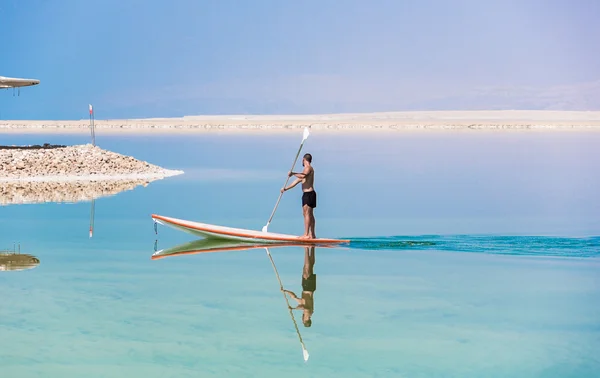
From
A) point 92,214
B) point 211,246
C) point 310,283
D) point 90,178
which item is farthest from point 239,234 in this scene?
point 90,178

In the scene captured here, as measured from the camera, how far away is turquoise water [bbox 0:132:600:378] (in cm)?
900

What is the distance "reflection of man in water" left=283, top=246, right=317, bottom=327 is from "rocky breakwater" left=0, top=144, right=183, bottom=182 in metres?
16.9

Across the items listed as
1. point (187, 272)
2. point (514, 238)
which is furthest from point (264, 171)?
point (187, 272)

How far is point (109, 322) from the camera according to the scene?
10438mm

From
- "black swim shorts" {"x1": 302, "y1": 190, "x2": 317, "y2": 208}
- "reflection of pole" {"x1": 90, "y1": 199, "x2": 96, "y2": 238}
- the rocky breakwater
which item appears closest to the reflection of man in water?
"black swim shorts" {"x1": 302, "y1": 190, "x2": 317, "y2": 208}

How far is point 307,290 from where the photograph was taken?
12273 millimetres

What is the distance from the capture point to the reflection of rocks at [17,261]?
14078mm

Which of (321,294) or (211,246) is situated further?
(211,246)

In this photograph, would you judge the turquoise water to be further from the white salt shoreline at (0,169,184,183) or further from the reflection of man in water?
the white salt shoreline at (0,169,184,183)

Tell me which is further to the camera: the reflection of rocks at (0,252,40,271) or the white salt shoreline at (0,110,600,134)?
the white salt shoreline at (0,110,600,134)

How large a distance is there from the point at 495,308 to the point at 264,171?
24.8 metres

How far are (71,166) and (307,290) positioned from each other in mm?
20225

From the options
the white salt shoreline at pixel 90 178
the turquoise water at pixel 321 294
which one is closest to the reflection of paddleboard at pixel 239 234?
the turquoise water at pixel 321 294

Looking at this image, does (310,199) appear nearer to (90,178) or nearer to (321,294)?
(321,294)
